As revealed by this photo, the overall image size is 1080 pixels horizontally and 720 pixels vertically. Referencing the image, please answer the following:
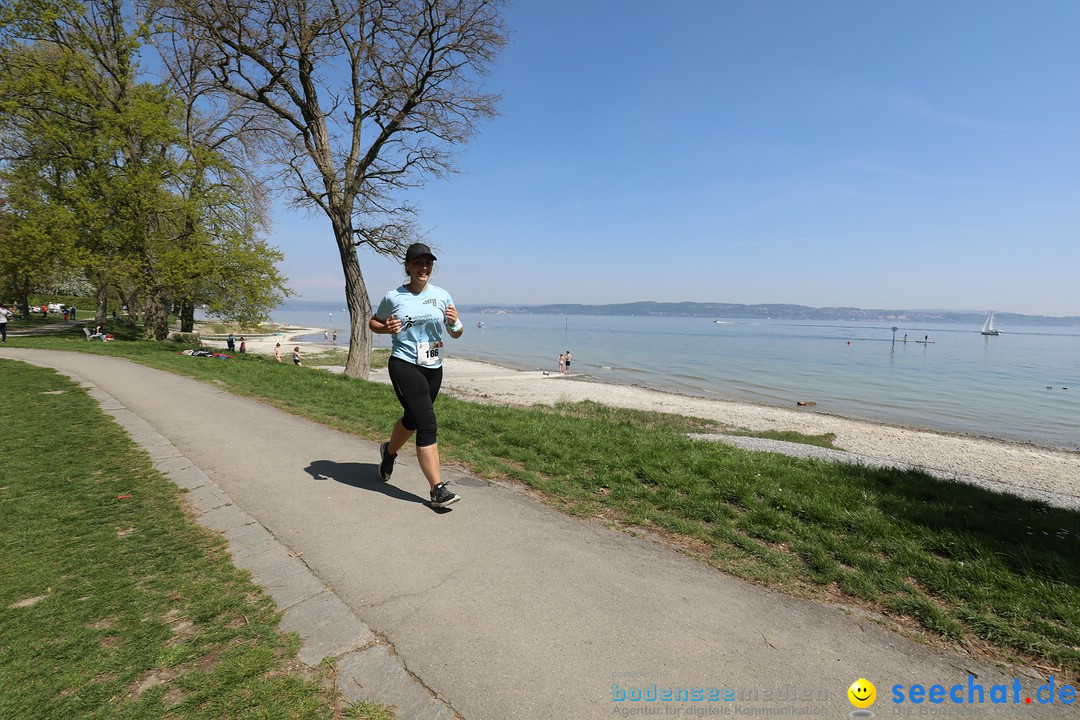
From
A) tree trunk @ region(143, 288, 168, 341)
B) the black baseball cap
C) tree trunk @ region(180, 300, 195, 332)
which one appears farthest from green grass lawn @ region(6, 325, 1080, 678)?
tree trunk @ region(143, 288, 168, 341)

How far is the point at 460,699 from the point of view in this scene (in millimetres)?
2150

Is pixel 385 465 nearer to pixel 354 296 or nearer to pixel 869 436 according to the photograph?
pixel 354 296

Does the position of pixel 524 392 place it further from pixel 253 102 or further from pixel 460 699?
pixel 460 699

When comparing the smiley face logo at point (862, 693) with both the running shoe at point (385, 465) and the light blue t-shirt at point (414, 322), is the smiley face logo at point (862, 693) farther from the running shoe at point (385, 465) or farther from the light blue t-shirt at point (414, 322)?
the running shoe at point (385, 465)

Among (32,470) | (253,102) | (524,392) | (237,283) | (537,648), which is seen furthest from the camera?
(524,392)

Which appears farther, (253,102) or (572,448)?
(253,102)

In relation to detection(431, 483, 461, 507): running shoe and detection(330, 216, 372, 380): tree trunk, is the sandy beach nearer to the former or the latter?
detection(330, 216, 372, 380): tree trunk

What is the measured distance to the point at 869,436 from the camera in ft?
56.6

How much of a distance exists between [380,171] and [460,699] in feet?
51.6

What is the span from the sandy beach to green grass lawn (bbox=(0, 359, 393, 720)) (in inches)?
324

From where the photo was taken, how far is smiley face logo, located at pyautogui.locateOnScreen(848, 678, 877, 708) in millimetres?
2207

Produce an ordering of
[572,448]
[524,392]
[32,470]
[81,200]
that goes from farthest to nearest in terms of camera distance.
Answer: [524,392] < [81,200] < [572,448] < [32,470]

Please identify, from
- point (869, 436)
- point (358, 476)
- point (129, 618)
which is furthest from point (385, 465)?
point (869, 436)

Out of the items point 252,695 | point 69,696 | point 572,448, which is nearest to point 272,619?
point 252,695
